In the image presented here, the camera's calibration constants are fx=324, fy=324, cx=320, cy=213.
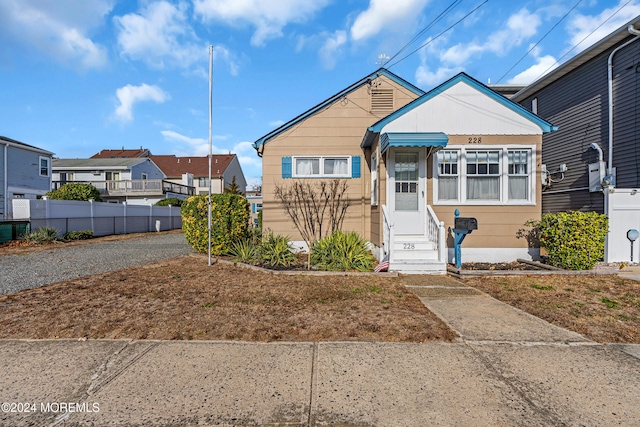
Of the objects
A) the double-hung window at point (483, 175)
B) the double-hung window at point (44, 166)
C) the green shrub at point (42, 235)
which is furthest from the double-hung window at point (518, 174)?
the double-hung window at point (44, 166)

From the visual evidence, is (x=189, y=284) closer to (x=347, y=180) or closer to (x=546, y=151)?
(x=347, y=180)

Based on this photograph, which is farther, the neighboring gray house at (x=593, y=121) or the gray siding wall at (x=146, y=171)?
the gray siding wall at (x=146, y=171)

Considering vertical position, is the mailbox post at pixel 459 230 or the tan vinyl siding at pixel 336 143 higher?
the tan vinyl siding at pixel 336 143

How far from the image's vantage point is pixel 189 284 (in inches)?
242

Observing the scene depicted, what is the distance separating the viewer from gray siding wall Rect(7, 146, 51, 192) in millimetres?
22219

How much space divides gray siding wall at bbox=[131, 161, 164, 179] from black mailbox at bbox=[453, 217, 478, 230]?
33.2 meters

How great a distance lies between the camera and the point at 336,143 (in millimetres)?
10062

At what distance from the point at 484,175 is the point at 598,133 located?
563 centimetres

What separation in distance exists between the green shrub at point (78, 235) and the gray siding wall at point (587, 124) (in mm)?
20729

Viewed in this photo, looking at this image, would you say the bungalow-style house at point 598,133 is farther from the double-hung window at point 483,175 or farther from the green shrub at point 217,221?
the green shrub at point 217,221

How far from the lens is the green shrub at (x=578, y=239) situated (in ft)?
23.2

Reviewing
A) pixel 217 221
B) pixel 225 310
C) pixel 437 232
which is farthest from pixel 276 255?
pixel 437 232


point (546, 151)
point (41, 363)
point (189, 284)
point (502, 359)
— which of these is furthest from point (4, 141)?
point (546, 151)

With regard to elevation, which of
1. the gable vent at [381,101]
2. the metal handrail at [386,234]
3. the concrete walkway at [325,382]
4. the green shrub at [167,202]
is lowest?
the concrete walkway at [325,382]
